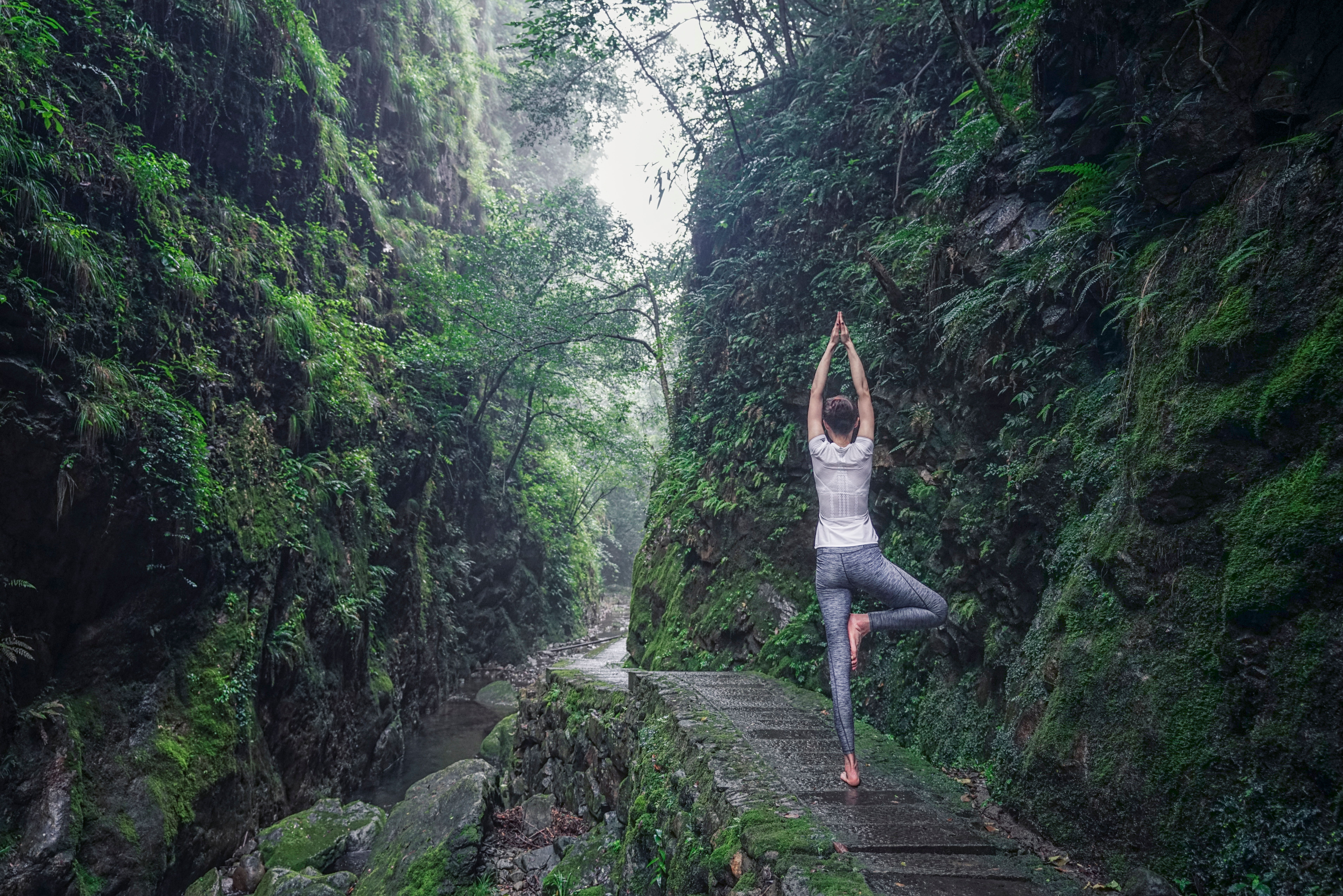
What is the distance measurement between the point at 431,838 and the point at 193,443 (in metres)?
4.92

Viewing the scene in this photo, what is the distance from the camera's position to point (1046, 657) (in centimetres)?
355

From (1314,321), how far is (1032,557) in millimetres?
1862

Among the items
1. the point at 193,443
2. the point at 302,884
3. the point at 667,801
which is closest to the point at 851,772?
the point at 667,801

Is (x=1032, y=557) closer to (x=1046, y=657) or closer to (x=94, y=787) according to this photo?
(x=1046, y=657)

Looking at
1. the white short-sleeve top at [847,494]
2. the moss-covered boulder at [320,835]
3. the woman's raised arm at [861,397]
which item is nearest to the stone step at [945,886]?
the white short-sleeve top at [847,494]

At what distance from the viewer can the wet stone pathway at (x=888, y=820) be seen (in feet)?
8.91

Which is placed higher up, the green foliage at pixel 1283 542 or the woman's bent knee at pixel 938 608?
the green foliage at pixel 1283 542

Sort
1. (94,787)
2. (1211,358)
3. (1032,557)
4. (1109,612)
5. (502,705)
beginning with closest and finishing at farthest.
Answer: (1211,358)
(1109,612)
(1032,557)
(94,787)
(502,705)

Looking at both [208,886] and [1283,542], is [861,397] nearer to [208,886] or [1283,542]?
[1283,542]

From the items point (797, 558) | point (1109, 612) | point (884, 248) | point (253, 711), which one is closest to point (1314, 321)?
point (1109, 612)

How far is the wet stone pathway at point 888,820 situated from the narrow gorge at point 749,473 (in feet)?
0.08

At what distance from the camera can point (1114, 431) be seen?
3615 millimetres

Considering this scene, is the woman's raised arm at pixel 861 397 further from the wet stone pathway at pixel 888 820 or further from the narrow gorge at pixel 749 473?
the wet stone pathway at pixel 888 820

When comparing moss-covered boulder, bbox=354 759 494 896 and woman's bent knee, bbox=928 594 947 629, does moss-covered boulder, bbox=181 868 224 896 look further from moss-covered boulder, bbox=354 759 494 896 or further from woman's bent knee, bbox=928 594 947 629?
woman's bent knee, bbox=928 594 947 629
